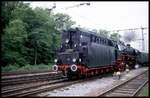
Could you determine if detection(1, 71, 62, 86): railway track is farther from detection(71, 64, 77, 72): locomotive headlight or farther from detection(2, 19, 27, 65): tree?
detection(2, 19, 27, 65): tree

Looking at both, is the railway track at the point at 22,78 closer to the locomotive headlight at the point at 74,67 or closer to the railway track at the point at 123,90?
the locomotive headlight at the point at 74,67

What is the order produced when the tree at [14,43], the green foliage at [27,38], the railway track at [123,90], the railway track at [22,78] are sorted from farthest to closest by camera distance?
the green foliage at [27,38]
the tree at [14,43]
the railway track at [22,78]
the railway track at [123,90]

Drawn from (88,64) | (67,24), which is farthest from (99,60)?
(67,24)

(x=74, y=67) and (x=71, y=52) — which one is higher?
(x=71, y=52)

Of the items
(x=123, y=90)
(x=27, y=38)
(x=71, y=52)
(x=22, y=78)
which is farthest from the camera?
(x=27, y=38)

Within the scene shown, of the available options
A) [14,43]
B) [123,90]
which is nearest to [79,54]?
[123,90]

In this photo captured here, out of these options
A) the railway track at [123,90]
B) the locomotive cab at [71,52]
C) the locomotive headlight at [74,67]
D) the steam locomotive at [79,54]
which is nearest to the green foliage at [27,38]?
the locomotive cab at [71,52]

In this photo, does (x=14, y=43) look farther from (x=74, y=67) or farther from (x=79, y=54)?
(x=74, y=67)

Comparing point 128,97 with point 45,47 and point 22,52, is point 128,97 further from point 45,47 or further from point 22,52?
point 45,47

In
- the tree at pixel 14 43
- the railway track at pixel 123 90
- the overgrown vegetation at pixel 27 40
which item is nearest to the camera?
the railway track at pixel 123 90

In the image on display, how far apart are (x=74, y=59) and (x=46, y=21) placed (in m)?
16.2

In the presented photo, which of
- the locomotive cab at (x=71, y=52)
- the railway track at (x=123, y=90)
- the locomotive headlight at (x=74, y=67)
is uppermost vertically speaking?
the locomotive cab at (x=71, y=52)

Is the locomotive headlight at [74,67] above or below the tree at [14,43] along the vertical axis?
below

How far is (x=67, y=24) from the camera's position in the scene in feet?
113
